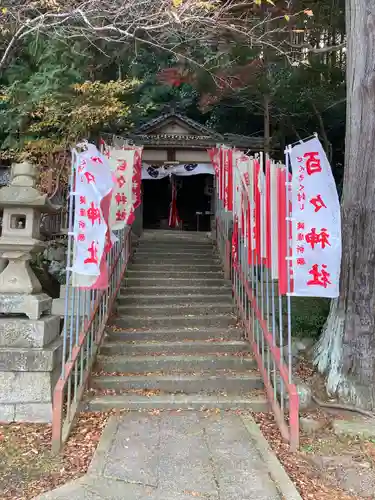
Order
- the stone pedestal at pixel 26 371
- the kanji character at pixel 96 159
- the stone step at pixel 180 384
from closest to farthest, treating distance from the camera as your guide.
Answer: the kanji character at pixel 96 159 < the stone pedestal at pixel 26 371 < the stone step at pixel 180 384

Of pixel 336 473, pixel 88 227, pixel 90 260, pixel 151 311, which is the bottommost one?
Result: pixel 336 473

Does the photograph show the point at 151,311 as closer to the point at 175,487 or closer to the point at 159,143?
the point at 175,487

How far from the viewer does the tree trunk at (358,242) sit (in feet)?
18.1

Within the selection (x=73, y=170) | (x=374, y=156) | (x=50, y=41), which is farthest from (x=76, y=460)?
(x=50, y=41)

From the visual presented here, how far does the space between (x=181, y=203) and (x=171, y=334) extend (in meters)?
10.8

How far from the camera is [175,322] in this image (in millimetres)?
7352

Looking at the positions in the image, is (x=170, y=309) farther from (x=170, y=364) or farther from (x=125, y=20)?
(x=125, y=20)

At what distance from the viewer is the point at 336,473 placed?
4.05 metres

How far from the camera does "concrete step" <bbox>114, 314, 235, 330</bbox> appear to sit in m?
7.27

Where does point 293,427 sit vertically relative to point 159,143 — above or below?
below

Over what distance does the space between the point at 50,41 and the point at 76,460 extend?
8782 mm

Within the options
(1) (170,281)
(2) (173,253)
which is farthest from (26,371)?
(2) (173,253)

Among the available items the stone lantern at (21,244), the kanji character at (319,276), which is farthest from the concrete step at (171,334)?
the kanji character at (319,276)

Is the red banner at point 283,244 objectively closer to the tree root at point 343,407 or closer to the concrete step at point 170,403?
the concrete step at point 170,403
